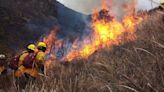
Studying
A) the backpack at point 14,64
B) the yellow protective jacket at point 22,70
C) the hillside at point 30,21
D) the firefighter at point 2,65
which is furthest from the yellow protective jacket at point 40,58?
the hillside at point 30,21

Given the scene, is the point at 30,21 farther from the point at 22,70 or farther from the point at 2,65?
the point at 22,70

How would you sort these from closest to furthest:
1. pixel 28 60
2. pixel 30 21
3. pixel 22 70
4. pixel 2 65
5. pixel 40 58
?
pixel 40 58 < pixel 22 70 < pixel 28 60 < pixel 2 65 < pixel 30 21

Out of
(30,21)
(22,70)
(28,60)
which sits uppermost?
(30,21)

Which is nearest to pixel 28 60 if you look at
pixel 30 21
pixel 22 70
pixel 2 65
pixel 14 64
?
pixel 22 70

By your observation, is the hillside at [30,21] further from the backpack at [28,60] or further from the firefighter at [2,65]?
the backpack at [28,60]

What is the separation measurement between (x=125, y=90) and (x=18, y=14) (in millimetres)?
39774

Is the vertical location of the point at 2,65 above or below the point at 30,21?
below

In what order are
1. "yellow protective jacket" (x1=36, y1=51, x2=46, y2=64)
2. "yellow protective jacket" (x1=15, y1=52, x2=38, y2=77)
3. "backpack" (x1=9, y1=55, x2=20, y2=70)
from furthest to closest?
"backpack" (x1=9, y1=55, x2=20, y2=70) → "yellow protective jacket" (x1=36, y1=51, x2=46, y2=64) → "yellow protective jacket" (x1=15, y1=52, x2=38, y2=77)

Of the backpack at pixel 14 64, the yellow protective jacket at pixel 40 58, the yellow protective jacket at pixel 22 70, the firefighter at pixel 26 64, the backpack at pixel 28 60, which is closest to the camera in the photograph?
the yellow protective jacket at pixel 22 70

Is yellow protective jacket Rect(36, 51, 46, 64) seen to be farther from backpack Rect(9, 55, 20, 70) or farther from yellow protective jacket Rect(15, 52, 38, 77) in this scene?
backpack Rect(9, 55, 20, 70)

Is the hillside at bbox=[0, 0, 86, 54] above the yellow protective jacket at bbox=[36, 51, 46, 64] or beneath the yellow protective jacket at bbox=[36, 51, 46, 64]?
above


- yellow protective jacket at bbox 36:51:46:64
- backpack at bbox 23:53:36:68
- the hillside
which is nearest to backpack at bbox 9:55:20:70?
backpack at bbox 23:53:36:68

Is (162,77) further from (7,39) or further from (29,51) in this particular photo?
(7,39)

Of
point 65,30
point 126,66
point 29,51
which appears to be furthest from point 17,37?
point 126,66
